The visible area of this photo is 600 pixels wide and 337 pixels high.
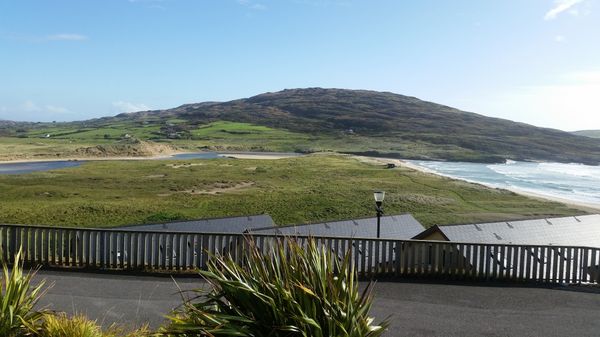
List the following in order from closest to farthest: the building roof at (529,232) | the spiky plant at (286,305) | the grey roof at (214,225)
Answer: the spiky plant at (286,305) < the building roof at (529,232) < the grey roof at (214,225)

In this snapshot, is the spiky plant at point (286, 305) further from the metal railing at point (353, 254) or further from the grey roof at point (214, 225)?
the grey roof at point (214, 225)

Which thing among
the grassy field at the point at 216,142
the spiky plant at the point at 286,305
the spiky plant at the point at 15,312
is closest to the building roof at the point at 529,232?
the spiky plant at the point at 286,305

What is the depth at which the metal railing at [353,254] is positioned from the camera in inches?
378

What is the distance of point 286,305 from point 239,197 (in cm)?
4020

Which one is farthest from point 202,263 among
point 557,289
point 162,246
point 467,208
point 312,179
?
point 312,179

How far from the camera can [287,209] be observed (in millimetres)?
36438

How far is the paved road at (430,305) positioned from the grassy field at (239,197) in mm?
21811

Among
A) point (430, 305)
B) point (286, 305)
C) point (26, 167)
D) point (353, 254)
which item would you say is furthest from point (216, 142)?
point (286, 305)

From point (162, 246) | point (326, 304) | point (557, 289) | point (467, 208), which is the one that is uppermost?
point (326, 304)

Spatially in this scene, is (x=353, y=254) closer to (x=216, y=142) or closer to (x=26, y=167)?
(x=26, y=167)

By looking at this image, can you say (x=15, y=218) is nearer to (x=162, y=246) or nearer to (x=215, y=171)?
(x=162, y=246)

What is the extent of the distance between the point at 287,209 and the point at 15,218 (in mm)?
17830

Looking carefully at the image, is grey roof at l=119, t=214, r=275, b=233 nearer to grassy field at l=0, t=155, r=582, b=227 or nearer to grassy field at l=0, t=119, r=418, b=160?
grassy field at l=0, t=155, r=582, b=227

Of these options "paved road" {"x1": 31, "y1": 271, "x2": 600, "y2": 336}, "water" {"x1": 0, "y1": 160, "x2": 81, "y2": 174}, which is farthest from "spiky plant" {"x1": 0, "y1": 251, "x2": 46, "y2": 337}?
"water" {"x1": 0, "y1": 160, "x2": 81, "y2": 174}
